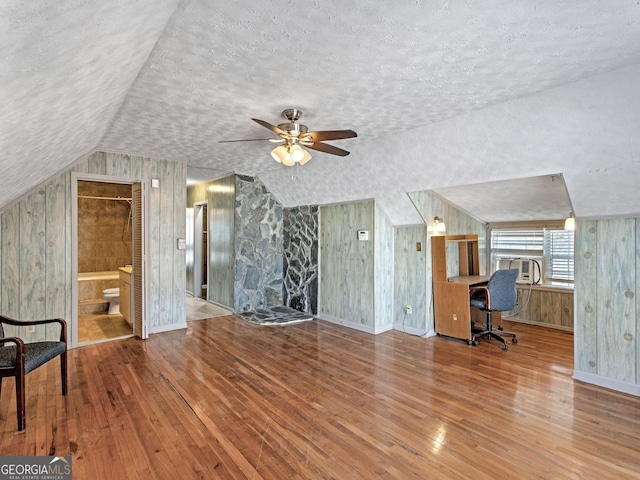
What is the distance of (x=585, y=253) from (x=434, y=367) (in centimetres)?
188

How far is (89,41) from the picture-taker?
4.94ft

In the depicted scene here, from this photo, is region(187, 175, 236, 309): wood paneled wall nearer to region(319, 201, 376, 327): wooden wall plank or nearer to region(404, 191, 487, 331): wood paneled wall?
region(319, 201, 376, 327): wooden wall plank

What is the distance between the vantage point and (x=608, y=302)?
3.28 meters

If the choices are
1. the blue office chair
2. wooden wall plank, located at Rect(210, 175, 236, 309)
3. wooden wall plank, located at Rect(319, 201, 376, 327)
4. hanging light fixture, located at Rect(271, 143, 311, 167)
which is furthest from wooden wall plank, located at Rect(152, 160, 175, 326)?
the blue office chair

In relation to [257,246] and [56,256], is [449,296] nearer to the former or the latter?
[257,246]

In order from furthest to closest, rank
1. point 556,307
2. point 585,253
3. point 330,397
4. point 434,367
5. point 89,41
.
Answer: point 556,307 < point 434,367 < point 585,253 < point 330,397 < point 89,41

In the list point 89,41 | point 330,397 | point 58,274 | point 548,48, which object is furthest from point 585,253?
point 58,274

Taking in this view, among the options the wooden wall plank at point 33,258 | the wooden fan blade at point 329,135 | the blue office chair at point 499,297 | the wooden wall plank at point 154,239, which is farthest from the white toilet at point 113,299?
the blue office chair at point 499,297

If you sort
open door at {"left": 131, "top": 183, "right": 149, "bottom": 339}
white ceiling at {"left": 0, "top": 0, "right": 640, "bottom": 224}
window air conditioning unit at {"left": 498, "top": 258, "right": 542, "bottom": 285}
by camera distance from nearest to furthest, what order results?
white ceiling at {"left": 0, "top": 0, "right": 640, "bottom": 224} < open door at {"left": 131, "top": 183, "right": 149, "bottom": 339} < window air conditioning unit at {"left": 498, "top": 258, "right": 542, "bottom": 285}

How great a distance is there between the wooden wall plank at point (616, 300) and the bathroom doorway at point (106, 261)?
5.28m

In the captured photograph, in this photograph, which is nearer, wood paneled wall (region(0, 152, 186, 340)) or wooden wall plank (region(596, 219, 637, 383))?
wooden wall plank (region(596, 219, 637, 383))

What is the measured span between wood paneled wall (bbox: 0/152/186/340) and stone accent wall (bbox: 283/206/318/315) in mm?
2144

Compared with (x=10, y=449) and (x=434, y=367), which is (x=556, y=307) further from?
(x=10, y=449)

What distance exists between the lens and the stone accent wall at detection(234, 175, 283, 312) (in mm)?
6207
